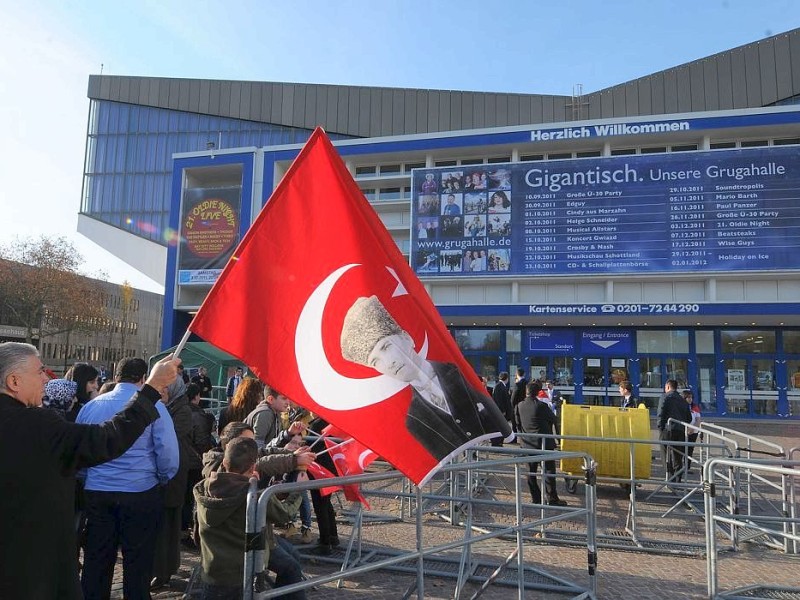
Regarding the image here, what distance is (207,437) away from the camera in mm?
6535

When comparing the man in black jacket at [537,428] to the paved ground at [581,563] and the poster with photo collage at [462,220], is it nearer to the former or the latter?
the paved ground at [581,563]

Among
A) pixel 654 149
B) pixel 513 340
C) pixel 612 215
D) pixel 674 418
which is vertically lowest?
pixel 674 418

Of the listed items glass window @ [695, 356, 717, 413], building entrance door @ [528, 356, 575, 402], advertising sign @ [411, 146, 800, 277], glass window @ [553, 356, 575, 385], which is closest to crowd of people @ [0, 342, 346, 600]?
advertising sign @ [411, 146, 800, 277]

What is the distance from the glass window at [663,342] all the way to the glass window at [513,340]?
5403mm

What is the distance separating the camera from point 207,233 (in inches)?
1286

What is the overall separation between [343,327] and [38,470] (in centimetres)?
159

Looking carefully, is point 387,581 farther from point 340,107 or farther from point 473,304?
point 340,107

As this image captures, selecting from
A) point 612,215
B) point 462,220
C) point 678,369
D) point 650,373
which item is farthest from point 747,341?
point 462,220

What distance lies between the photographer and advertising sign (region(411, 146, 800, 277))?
24375 millimetres

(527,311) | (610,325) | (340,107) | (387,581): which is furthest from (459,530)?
(340,107)

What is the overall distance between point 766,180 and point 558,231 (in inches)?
330

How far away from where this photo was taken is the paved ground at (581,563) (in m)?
5.43

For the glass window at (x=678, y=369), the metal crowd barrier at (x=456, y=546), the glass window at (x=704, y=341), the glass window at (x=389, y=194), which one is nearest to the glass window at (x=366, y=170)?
the glass window at (x=389, y=194)

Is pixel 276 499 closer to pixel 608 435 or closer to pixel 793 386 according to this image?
pixel 608 435
